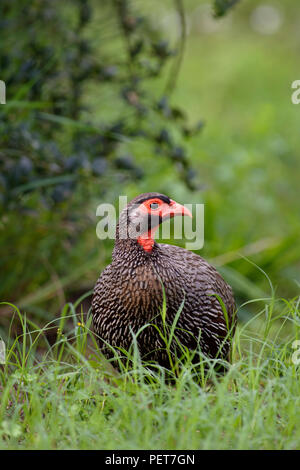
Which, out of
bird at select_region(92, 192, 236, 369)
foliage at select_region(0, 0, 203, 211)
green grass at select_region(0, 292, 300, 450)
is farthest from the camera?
foliage at select_region(0, 0, 203, 211)

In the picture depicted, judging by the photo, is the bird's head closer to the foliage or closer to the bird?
the bird

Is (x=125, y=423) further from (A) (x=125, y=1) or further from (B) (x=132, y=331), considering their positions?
(A) (x=125, y=1)

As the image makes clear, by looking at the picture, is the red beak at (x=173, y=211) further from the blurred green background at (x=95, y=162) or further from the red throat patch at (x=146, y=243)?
the blurred green background at (x=95, y=162)

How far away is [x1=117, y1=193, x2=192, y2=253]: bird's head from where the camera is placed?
2625mm

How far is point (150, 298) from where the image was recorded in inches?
103

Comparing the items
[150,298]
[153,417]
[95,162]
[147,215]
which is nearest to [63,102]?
[95,162]

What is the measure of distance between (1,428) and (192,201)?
3212 mm

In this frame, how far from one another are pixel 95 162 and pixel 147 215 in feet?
3.11

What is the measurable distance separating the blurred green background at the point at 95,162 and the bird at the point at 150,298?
1.07ft

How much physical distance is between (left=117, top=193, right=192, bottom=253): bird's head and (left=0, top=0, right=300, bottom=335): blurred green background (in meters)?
0.38

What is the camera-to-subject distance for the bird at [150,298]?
8.59ft

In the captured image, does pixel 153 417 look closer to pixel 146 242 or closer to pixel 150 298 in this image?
pixel 150 298

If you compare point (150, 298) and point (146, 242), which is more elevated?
point (146, 242)

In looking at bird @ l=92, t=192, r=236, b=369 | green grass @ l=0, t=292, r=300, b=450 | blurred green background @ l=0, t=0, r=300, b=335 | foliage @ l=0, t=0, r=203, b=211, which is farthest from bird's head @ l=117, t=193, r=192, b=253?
foliage @ l=0, t=0, r=203, b=211
